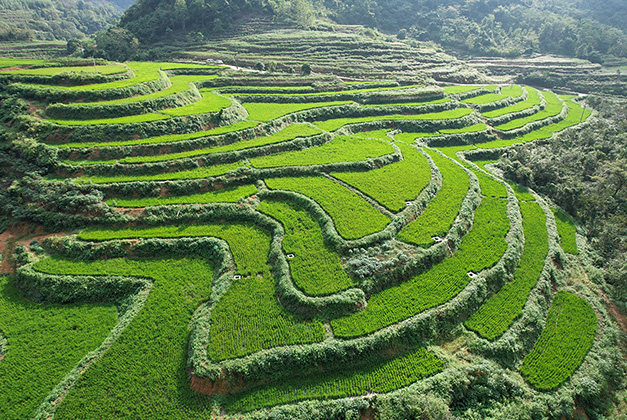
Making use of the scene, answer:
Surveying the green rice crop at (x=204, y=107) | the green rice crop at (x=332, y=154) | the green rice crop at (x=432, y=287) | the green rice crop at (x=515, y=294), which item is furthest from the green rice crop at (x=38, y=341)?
the green rice crop at (x=204, y=107)

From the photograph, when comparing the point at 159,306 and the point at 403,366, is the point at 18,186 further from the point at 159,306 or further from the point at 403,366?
the point at 403,366

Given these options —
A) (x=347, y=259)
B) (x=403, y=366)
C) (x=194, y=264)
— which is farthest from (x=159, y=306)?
(x=403, y=366)

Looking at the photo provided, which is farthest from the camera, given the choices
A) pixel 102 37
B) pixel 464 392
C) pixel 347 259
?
pixel 102 37

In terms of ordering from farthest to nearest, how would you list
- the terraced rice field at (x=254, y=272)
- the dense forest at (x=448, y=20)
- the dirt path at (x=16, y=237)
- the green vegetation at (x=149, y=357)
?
the dense forest at (x=448, y=20) < the dirt path at (x=16, y=237) < the terraced rice field at (x=254, y=272) < the green vegetation at (x=149, y=357)

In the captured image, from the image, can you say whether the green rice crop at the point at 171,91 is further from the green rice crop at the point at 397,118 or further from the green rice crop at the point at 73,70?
the green rice crop at the point at 397,118

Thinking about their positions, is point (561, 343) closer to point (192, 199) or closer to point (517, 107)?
point (192, 199)

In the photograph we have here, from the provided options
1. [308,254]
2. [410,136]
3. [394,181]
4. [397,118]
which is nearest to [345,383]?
[308,254]

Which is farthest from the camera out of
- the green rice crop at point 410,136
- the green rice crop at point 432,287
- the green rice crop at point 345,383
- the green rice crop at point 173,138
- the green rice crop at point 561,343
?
the green rice crop at point 410,136
